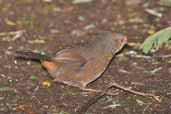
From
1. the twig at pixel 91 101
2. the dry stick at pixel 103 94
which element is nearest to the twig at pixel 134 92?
the dry stick at pixel 103 94

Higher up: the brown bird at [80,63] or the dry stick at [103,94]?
the brown bird at [80,63]

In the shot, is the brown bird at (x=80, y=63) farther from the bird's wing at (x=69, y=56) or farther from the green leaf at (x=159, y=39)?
the green leaf at (x=159, y=39)

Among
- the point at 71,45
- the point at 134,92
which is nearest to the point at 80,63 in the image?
the point at 134,92

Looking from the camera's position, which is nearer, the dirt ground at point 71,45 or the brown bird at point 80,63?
the dirt ground at point 71,45

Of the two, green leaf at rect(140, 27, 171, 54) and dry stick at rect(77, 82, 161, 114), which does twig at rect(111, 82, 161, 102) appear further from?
green leaf at rect(140, 27, 171, 54)

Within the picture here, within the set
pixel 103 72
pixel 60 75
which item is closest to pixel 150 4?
pixel 103 72

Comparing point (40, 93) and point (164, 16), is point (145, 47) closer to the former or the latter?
point (40, 93)

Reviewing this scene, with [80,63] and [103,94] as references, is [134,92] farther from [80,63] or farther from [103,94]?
[80,63]

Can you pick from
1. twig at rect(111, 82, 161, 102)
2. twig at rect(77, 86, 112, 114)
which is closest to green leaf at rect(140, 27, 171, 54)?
twig at rect(111, 82, 161, 102)
